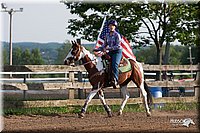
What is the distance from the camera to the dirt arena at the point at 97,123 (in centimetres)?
850

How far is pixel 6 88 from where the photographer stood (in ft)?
38.0

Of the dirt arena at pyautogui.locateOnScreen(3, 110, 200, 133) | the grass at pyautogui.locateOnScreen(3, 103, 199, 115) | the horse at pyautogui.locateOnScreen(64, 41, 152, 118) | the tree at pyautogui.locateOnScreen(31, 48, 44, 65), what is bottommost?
the tree at pyautogui.locateOnScreen(31, 48, 44, 65)

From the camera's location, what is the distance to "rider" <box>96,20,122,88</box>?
10.2m

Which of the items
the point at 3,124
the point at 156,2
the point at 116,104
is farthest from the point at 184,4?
the point at 3,124

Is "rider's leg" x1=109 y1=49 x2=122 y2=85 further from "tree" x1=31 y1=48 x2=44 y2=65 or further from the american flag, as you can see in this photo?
"tree" x1=31 y1=48 x2=44 y2=65

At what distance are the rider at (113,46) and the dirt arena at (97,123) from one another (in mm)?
1107

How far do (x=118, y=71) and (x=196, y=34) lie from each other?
20.2ft

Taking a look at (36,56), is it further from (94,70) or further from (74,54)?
(74,54)

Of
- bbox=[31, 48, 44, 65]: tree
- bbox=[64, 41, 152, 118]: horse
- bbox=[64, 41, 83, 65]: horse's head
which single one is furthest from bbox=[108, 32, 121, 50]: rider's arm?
bbox=[31, 48, 44, 65]: tree

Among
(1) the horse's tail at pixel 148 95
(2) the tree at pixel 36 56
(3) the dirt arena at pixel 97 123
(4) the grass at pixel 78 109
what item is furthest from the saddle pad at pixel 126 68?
(2) the tree at pixel 36 56

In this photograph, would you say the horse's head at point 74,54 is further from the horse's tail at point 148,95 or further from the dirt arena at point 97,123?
the horse's tail at point 148,95

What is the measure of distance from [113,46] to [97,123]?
1.81 m

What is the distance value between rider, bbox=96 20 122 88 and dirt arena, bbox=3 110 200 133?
1107mm

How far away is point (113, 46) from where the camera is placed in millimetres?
10227
